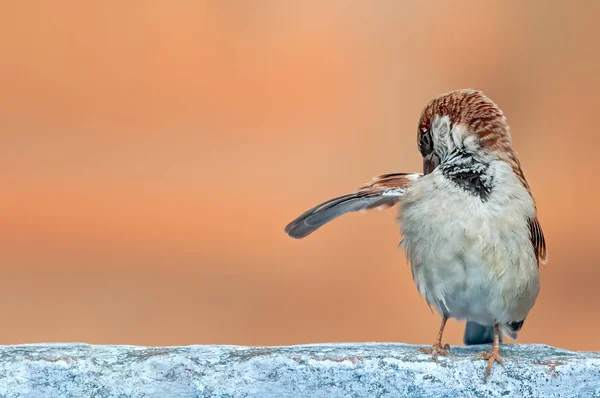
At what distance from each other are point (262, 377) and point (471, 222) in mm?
537

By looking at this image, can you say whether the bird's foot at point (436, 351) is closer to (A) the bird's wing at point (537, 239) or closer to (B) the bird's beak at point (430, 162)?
(A) the bird's wing at point (537, 239)

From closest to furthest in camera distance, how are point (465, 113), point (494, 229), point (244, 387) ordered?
1. point (244, 387)
2. point (494, 229)
3. point (465, 113)

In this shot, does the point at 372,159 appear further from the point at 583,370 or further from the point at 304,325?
the point at 583,370

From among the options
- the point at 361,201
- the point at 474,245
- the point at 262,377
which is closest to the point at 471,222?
the point at 474,245

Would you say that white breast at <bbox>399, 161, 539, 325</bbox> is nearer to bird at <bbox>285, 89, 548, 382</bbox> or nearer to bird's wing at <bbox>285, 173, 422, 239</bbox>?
bird at <bbox>285, 89, 548, 382</bbox>

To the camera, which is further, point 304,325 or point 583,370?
point 304,325

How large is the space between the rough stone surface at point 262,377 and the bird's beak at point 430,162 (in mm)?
577

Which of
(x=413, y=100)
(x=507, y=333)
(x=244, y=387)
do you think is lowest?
(x=244, y=387)

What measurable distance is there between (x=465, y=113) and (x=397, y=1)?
2289 millimetres

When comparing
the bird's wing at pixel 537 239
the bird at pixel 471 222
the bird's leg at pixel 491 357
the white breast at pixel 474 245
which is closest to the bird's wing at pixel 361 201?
the bird at pixel 471 222

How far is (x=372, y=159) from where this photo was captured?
3.99 metres

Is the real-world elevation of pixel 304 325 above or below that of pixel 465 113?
above

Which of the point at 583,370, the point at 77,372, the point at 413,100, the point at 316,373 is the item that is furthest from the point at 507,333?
the point at 413,100

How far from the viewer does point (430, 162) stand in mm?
2057
